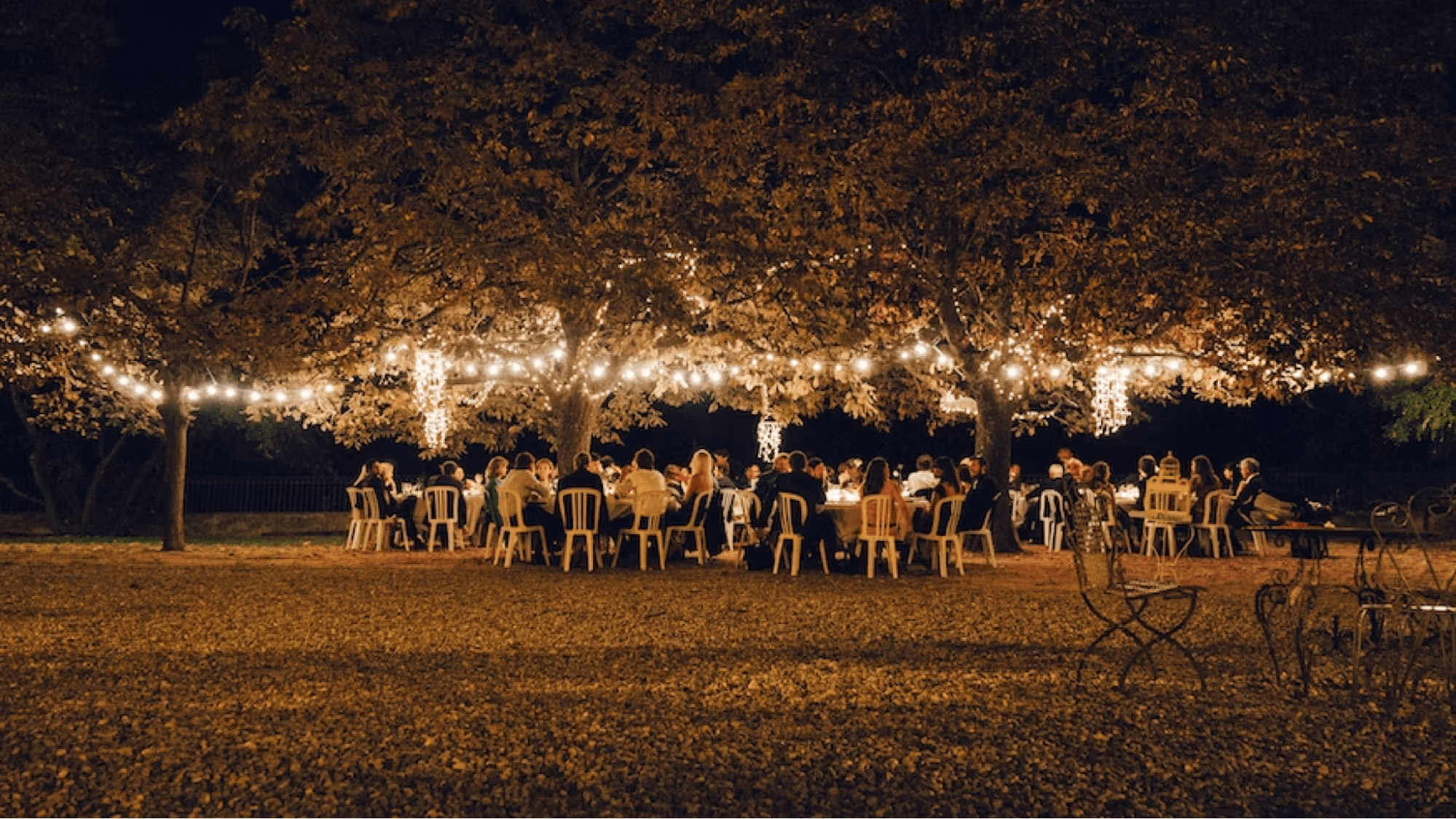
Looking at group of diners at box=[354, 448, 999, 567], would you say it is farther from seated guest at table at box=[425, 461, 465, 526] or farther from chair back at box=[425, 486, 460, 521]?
seated guest at table at box=[425, 461, 465, 526]

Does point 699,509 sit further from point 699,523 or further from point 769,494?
point 769,494

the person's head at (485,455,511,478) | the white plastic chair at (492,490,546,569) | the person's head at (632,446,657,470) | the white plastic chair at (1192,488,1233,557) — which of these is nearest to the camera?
the white plastic chair at (492,490,546,569)

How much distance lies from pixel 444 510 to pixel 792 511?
17.4 ft

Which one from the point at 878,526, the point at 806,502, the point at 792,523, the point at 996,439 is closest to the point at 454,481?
the point at 792,523

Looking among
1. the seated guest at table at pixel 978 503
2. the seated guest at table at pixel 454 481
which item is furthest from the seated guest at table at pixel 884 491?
the seated guest at table at pixel 454 481

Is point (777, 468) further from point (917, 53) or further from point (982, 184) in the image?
point (917, 53)

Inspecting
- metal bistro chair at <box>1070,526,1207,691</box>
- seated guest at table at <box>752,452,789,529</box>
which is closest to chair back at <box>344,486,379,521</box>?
seated guest at table at <box>752,452,789,529</box>

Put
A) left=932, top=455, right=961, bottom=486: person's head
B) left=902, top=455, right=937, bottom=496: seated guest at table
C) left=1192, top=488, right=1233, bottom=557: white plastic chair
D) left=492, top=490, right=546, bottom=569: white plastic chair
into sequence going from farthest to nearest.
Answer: left=902, top=455, right=937, bottom=496: seated guest at table
left=1192, top=488, right=1233, bottom=557: white plastic chair
left=492, top=490, right=546, bottom=569: white plastic chair
left=932, top=455, right=961, bottom=486: person's head

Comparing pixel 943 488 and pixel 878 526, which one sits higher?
pixel 943 488

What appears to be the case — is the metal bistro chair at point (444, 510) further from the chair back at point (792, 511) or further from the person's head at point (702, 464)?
the chair back at point (792, 511)

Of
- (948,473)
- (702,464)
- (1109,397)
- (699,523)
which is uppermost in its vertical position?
(1109,397)

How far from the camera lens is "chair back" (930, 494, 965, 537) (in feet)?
43.6

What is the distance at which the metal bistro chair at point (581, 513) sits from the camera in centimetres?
1355

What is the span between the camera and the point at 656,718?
572cm
